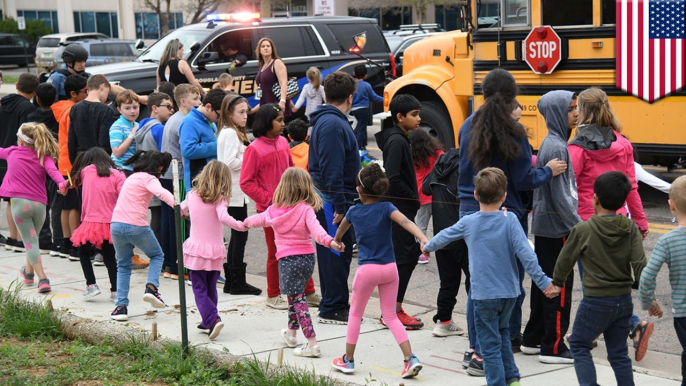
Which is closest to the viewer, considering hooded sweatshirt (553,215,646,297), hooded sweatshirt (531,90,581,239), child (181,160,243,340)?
hooded sweatshirt (553,215,646,297)

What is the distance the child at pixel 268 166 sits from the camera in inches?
269

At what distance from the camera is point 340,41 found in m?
16.6

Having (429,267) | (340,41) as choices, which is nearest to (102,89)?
(429,267)

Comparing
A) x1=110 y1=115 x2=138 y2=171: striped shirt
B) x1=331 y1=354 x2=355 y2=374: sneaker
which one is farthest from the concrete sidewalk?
x1=110 y1=115 x2=138 y2=171: striped shirt

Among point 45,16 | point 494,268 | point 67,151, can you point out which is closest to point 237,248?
point 67,151

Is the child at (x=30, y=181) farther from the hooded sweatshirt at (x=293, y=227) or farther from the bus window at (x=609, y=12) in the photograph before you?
the bus window at (x=609, y=12)

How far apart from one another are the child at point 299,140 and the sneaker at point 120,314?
189cm

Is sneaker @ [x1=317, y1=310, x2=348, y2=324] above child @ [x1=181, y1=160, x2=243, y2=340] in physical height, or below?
below

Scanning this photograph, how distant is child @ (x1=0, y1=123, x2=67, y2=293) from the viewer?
781 cm

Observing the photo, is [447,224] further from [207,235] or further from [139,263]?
[139,263]

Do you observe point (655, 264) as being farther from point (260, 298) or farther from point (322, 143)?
point (260, 298)

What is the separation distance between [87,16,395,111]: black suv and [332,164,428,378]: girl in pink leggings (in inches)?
389

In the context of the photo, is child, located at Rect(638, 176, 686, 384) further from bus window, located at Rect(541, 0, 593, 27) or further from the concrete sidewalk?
bus window, located at Rect(541, 0, 593, 27)

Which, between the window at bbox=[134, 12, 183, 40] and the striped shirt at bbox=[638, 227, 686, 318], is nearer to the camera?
the striped shirt at bbox=[638, 227, 686, 318]
